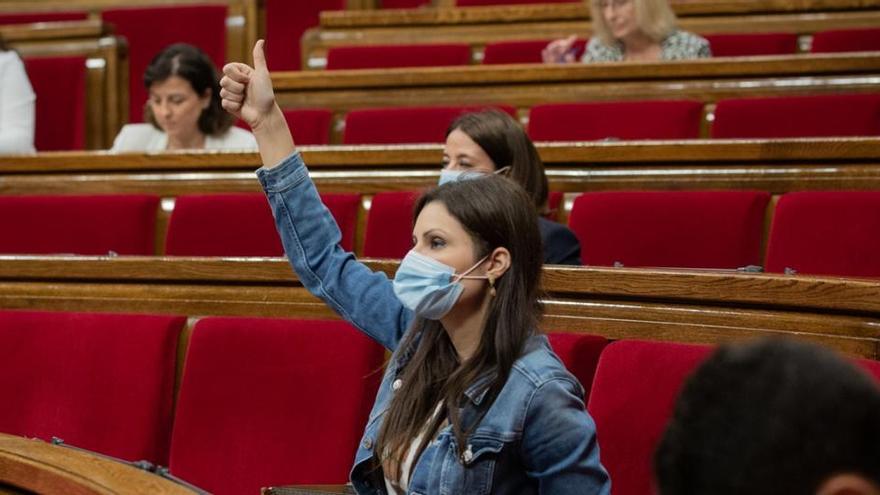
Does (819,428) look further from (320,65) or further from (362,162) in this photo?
(320,65)

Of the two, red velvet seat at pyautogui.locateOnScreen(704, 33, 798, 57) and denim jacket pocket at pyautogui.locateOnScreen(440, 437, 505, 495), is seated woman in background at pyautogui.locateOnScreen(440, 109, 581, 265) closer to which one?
denim jacket pocket at pyautogui.locateOnScreen(440, 437, 505, 495)

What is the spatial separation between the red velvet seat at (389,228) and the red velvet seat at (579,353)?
0.64ft

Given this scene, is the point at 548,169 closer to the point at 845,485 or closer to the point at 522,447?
the point at 522,447

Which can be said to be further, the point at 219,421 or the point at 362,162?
the point at 362,162

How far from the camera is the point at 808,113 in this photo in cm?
72

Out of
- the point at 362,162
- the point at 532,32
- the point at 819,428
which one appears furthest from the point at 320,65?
the point at 819,428

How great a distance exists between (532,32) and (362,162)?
397mm

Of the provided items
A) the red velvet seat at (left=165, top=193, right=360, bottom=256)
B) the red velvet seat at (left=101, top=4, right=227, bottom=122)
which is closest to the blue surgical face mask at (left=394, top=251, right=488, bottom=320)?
the red velvet seat at (left=165, top=193, right=360, bottom=256)

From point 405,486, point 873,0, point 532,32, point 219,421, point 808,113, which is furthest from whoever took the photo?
point 532,32

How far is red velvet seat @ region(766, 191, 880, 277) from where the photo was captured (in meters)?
0.54

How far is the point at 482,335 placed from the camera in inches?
14.6

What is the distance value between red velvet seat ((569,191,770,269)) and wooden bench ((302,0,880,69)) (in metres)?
0.40

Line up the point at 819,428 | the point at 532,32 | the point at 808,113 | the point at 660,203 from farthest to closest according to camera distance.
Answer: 1. the point at 532,32
2. the point at 808,113
3. the point at 660,203
4. the point at 819,428

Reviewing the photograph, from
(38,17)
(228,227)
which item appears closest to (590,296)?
(228,227)
